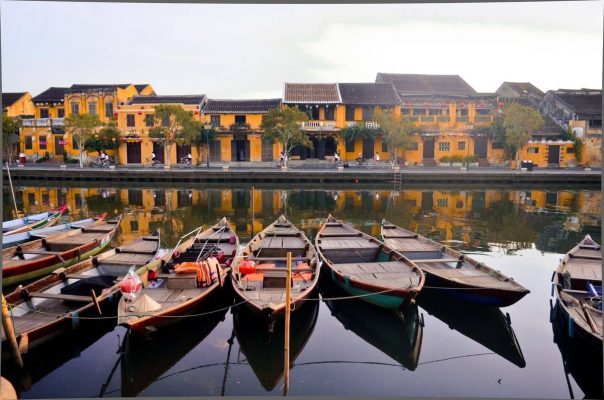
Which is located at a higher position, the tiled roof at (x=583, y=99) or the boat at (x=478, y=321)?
the tiled roof at (x=583, y=99)

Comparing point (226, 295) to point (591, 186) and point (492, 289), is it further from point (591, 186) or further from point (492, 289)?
point (591, 186)

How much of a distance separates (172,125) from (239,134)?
4.82 meters

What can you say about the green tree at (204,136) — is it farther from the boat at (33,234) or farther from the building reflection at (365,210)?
the boat at (33,234)

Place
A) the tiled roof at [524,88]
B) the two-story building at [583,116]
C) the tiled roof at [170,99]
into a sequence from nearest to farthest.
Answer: the two-story building at [583,116] → the tiled roof at [170,99] → the tiled roof at [524,88]

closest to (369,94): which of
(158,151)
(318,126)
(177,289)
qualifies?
(318,126)

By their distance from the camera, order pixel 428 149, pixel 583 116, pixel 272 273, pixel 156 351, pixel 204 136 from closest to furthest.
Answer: pixel 156 351 < pixel 272 273 < pixel 583 116 < pixel 204 136 < pixel 428 149

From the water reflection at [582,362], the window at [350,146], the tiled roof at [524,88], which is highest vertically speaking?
the tiled roof at [524,88]

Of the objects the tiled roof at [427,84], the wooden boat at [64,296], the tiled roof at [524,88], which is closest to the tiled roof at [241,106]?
the tiled roof at [427,84]

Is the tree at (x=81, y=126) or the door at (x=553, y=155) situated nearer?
the tree at (x=81, y=126)

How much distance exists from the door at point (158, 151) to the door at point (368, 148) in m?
11.5

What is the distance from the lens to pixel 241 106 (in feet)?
96.0

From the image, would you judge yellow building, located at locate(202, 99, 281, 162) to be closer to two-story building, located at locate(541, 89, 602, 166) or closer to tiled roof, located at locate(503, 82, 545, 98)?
two-story building, located at locate(541, 89, 602, 166)

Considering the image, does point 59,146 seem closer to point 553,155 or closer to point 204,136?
point 204,136

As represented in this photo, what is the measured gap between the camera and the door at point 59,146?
92.4ft
